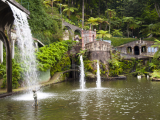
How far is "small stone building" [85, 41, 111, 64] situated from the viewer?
104 feet

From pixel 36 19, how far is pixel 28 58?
10346mm

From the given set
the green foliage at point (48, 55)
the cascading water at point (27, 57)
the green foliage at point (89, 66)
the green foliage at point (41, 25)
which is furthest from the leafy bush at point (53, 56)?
the green foliage at point (89, 66)

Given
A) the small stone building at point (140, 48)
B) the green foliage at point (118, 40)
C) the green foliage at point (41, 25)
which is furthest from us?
the green foliage at point (118, 40)

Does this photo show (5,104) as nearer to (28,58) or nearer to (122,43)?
(28,58)

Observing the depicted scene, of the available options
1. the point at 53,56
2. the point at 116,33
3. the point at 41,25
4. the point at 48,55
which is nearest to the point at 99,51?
the point at 53,56

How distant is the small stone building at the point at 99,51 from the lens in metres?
31.7

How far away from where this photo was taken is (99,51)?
31797mm

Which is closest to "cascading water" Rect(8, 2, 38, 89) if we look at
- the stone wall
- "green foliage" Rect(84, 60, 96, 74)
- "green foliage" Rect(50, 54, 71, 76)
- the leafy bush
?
the leafy bush

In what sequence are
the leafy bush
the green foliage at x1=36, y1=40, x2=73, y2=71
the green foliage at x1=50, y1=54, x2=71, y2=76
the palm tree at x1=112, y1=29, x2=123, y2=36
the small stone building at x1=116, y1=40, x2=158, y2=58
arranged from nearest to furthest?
the green foliage at x1=36, y1=40, x2=73, y2=71
the leafy bush
the green foliage at x1=50, y1=54, x2=71, y2=76
the small stone building at x1=116, y1=40, x2=158, y2=58
the palm tree at x1=112, y1=29, x2=123, y2=36

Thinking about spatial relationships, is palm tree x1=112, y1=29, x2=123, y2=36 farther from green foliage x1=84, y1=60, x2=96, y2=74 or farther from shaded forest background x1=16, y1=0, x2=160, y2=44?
green foliage x1=84, y1=60, x2=96, y2=74

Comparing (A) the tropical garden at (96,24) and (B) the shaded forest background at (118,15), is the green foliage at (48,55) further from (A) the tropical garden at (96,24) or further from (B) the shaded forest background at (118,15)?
(B) the shaded forest background at (118,15)

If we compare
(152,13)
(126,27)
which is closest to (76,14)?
(126,27)

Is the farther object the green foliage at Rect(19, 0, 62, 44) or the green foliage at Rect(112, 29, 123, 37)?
the green foliage at Rect(112, 29, 123, 37)

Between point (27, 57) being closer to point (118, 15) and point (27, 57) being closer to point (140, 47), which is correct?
point (140, 47)
